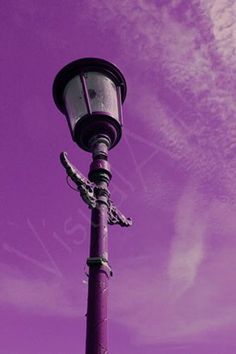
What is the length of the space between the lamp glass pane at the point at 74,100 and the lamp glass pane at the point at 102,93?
11 cm

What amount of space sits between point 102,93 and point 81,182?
1.40 m

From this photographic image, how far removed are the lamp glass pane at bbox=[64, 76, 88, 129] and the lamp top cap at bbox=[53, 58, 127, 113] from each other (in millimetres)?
90

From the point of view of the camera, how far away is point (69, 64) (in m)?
6.06

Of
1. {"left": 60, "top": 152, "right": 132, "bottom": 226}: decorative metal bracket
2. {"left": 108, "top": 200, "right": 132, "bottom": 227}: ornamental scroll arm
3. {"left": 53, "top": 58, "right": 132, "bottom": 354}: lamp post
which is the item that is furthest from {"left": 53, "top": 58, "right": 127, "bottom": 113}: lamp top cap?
{"left": 108, "top": 200, "right": 132, "bottom": 227}: ornamental scroll arm

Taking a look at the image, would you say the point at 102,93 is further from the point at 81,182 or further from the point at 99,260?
the point at 99,260

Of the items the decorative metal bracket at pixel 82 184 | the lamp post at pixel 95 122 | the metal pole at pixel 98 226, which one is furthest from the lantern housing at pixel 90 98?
the decorative metal bracket at pixel 82 184

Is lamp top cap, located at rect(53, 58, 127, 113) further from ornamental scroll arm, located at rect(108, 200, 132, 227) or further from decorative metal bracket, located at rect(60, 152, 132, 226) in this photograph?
ornamental scroll arm, located at rect(108, 200, 132, 227)

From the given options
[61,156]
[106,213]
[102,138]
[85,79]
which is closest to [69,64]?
[85,79]

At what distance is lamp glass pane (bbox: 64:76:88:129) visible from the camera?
5.84 m

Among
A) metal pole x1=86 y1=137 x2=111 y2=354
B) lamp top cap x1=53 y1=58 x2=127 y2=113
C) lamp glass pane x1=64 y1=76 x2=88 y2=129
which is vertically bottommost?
metal pole x1=86 y1=137 x2=111 y2=354

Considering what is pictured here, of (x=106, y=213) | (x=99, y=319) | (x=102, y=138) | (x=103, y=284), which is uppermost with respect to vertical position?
(x=102, y=138)

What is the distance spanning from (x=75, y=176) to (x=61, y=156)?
0.29m

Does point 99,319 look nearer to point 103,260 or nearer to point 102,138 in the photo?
point 103,260

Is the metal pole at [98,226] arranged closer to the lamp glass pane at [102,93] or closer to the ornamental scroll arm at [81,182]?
the ornamental scroll arm at [81,182]
